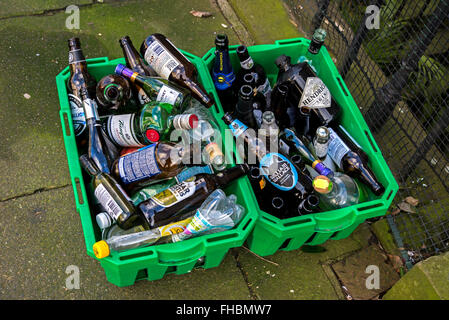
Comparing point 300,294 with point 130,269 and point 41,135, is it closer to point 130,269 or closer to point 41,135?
point 130,269

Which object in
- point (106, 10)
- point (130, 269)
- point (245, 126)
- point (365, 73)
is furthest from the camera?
point (106, 10)

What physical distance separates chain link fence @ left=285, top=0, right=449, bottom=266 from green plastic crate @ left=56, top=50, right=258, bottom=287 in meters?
1.08

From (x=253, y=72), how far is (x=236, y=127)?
1.45ft

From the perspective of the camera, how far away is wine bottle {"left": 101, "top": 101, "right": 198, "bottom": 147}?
2.12 m

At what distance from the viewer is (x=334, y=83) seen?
247 centimetres

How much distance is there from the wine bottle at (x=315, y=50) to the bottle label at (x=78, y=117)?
126 cm

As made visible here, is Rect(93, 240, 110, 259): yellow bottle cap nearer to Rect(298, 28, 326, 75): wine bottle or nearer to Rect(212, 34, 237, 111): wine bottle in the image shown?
Rect(212, 34, 237, 111): wine bottle

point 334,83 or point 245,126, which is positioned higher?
point 334,83

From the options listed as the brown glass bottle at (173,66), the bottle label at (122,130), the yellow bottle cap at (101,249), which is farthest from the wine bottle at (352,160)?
the yellow bottle cap at (101,249)

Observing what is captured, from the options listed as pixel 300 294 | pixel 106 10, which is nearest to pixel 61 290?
pixel 300 294

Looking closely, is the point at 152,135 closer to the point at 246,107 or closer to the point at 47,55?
the point at 246,107

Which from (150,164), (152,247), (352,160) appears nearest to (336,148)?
(352,160)

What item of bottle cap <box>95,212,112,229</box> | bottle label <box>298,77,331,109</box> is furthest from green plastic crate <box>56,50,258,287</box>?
bottle label <box>298,77,331,109</box>

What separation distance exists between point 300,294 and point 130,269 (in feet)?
3.18
